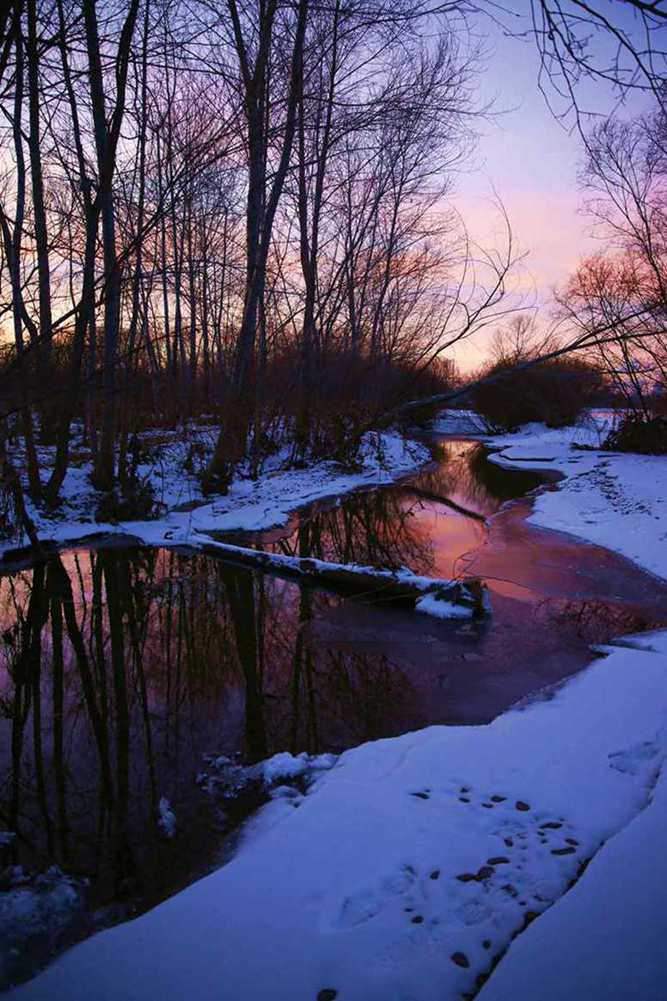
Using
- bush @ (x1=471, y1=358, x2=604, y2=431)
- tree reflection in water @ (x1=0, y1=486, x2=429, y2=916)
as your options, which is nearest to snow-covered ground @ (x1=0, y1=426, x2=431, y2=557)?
tree reflection in water @ (x1=0, y1=486, x2=429, y2=916)

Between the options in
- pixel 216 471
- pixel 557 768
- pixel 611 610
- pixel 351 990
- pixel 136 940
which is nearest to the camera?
pixel 351 990

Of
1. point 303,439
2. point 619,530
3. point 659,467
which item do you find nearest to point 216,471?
point 303,439

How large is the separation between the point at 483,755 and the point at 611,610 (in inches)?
149

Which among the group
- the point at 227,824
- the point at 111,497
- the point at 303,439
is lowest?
the point at 227,824

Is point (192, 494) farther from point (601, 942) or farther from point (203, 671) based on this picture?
point (601, 942)

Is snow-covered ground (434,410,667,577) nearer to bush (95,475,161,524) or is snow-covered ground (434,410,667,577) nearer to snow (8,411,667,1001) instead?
snow (8,411,667,1001)

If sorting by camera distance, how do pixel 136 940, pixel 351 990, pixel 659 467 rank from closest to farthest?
pixel 351 990 < pixel 136 940 < pixel 659 467

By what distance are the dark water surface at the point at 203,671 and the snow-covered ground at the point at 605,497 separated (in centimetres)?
63

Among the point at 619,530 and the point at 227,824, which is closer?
the point at 227,824

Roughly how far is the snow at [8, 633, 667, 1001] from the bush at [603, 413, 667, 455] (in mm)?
18113

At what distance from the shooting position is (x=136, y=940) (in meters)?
2.35

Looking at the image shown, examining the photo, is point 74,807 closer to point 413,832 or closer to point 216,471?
point 413,832

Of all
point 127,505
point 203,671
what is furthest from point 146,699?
point 127,505

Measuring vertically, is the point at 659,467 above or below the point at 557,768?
above
